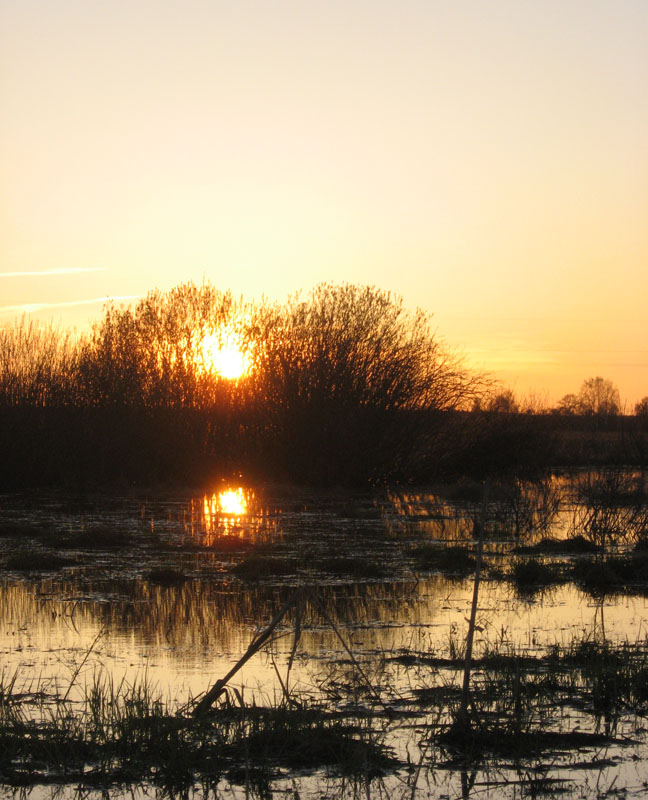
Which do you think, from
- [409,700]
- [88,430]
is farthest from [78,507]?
[409,700]

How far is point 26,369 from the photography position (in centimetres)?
2894

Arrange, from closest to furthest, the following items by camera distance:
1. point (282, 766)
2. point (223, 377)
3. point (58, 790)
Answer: point (58, 790) → point (282, 766) → point (223, 377)

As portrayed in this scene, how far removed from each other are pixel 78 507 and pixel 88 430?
22.9 feet

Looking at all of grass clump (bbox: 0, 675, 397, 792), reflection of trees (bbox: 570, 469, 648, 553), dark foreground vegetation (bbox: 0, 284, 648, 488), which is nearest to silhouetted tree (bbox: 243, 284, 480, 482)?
dark foreground vegetation (bbox: 0, 284, 648, 488)

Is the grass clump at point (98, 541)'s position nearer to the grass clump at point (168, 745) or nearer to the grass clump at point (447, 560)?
the grass clump at point (447, 560)

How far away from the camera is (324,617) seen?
6348 mm

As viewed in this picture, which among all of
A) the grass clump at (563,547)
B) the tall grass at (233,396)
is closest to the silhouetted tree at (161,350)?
the tall grass at (233,396)

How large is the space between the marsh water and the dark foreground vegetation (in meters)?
9.25

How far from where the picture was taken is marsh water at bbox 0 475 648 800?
4.96m

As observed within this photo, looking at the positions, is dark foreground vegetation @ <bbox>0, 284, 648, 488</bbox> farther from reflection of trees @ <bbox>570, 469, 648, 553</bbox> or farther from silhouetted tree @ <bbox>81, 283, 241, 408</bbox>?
reflection of trees @ <bbox>570, 469, 648, 553</bbox>

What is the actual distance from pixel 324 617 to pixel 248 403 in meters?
24.2

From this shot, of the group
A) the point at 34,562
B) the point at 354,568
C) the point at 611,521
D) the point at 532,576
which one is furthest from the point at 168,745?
the point at 611,521

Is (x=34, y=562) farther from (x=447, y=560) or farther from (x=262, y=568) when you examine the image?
(x=447, y=560)

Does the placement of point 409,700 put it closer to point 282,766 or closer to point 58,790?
point 282,766
